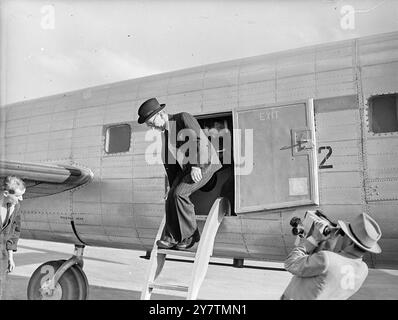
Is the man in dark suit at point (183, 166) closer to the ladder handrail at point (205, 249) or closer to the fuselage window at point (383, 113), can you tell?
the ladder handrail at point (205, 249)

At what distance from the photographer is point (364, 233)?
3.22 meters

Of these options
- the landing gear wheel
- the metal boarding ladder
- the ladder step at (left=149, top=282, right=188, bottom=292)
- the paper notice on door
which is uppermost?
the paper notice on door

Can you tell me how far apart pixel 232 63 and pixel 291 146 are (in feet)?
5.10

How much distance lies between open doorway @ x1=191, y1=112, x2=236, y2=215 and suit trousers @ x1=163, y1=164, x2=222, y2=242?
0.72 m

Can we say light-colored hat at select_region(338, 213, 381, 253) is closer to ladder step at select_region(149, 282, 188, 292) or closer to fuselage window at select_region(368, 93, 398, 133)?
fuselage window at select_region(368, 93, 398, 133)

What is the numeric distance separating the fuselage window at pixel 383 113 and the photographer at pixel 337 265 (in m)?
1.38

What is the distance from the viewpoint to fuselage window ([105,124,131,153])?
19.1 ft

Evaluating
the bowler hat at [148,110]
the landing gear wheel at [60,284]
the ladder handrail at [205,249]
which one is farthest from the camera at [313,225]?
the landing gear wheel at [60,284]

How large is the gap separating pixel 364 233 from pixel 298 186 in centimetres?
127

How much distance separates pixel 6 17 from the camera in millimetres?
4902

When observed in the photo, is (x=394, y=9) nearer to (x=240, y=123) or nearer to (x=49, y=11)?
(x=240, y=123)

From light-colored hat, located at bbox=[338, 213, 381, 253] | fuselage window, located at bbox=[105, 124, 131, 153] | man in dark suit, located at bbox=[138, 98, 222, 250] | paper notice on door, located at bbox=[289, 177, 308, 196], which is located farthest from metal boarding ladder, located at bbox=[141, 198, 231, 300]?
fuselage window, located at bbox=[105, 124, 131, 153]

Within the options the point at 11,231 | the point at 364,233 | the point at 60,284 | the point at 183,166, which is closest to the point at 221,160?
the point at 183,166

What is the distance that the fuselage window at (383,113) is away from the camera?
4293 millimetres
